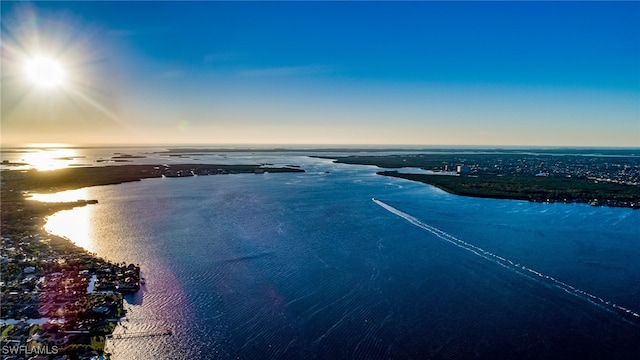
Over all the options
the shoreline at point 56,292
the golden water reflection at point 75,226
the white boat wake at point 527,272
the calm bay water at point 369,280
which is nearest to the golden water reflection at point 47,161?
the golden water reflection at point 75,226

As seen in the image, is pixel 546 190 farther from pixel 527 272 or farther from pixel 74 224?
pixel 74 224

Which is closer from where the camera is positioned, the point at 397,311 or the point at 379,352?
the point at 379,352

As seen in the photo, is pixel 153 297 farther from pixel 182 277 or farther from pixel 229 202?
pixel 229 202

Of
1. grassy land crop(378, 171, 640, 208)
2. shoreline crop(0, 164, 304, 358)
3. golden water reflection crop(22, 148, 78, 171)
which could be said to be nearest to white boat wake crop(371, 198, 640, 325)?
shoreline crop(0, 164, 304, 358)

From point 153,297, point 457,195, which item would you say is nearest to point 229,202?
point 153,297

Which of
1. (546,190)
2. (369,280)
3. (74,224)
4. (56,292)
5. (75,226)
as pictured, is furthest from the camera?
(546,190)

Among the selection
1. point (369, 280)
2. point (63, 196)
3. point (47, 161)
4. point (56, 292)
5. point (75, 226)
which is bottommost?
point (369, 280)

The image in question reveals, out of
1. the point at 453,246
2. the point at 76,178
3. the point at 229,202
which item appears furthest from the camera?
the point at 76,178

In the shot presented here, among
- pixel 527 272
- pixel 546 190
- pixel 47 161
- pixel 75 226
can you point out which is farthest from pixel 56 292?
pixel 47 161

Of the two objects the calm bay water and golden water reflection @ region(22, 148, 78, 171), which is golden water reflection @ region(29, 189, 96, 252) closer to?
the calm bay water
